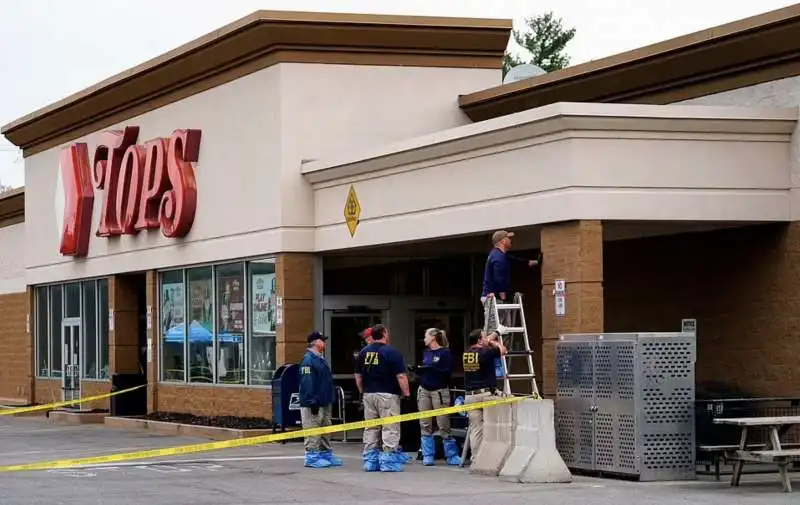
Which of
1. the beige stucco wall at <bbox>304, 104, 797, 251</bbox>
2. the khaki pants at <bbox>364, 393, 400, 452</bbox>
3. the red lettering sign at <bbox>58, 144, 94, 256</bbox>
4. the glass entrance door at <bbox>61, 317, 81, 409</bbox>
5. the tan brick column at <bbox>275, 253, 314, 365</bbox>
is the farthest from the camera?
the glass entrance door at <bbox>61, 317, 81, 409</bbox>

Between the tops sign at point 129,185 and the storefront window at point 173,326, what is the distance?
1.22 metres

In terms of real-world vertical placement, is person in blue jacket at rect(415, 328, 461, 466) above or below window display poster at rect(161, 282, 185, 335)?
below

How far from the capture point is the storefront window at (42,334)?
38812 mm

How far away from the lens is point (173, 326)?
102ft

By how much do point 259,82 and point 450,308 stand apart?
5596 millimetres

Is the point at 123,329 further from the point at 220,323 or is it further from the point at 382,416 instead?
the point at 382,416

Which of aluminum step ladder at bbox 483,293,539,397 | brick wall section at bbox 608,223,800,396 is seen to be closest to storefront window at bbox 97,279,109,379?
brick wall section at bbox 608,223,800,396

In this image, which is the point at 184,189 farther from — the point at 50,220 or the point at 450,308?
the point at 50,220

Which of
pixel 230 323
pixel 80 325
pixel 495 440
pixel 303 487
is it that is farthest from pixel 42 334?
pixel 303 487

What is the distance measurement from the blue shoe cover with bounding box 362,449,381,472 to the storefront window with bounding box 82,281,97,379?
1712 centimetres

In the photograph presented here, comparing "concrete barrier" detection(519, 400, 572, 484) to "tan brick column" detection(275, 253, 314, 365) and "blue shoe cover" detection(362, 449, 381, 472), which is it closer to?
"blue shoe cover" detection(362, 449, 381, 472)

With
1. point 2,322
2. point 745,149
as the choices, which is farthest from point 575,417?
point 2,322

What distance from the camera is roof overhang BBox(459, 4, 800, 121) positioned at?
19891 millimetres

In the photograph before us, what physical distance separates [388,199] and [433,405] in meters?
4.84
